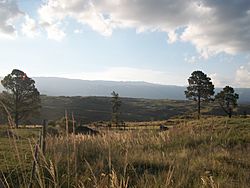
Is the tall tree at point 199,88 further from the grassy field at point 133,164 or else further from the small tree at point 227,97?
the grassy field at point 133,164

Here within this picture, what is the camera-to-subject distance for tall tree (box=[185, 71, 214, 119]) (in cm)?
7462

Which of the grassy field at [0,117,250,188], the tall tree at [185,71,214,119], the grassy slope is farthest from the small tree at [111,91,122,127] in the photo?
the grassy field at [0,117,250,188]

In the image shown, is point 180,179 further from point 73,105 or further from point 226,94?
point 73,105

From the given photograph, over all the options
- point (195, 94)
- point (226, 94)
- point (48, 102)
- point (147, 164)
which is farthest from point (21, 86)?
point (48, 102)

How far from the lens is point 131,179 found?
6910 mm

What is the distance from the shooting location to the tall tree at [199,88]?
74625 millimetres

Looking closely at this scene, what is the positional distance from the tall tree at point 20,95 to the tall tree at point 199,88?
3424 cm

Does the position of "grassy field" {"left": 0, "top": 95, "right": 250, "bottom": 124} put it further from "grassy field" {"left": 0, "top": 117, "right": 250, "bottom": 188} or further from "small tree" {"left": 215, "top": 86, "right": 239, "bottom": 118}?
"grassy field" {"left": 0, "top": 117, "right": 250, "bottom": 188}

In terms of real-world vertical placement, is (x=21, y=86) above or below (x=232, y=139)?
above

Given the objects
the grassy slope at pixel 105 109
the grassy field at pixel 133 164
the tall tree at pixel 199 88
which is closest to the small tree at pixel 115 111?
the tall tree at pixel 199 88

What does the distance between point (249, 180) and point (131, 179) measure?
2.11 meters

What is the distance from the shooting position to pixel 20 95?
53.0 m

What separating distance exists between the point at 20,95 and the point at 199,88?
37709mm

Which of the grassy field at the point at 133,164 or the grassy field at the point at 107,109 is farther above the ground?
the grassy field at the point at 133,164
